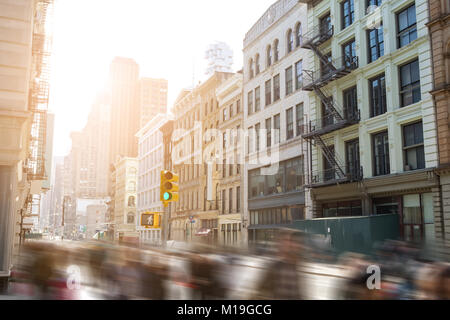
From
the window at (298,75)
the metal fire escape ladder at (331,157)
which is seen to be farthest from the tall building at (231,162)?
the metal fire escape ladder at (331,157)

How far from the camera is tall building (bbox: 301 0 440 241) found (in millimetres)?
22609

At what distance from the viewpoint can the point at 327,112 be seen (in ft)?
101

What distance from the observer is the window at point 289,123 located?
34312mm

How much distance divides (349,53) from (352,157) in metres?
6.78

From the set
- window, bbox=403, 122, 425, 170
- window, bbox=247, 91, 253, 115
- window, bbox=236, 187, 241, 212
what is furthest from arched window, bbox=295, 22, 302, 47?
window, bbox=236, 187, 241, 212

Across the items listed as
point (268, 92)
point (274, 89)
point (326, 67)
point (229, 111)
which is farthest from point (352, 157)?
point (229, 111)

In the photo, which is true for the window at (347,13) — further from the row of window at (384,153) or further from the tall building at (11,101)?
the tall building at (11,101)

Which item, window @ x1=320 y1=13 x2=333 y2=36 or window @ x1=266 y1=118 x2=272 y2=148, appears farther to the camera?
window @ x1=266 y1=118 x2=272 y2=148

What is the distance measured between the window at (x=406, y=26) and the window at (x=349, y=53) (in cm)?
364

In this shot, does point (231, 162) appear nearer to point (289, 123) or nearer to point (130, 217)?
point (289, 123)

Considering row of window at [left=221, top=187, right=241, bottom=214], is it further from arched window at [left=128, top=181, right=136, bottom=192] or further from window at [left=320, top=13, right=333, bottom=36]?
arched window at [left=128, top=181, right=136, bottom=192]

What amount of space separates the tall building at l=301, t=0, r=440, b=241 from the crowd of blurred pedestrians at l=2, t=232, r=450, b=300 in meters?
16.9

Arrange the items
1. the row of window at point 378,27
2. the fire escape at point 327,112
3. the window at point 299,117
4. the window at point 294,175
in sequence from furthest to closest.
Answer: the window at point 299,117 → the window at point 294,175 → the fire escape at point 327,112 → the row of window at point 378,27
